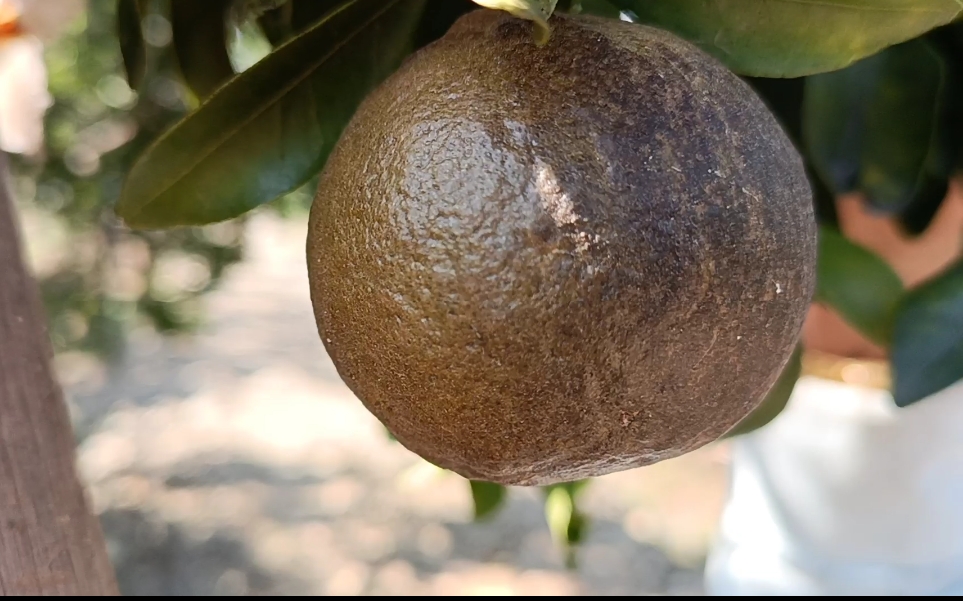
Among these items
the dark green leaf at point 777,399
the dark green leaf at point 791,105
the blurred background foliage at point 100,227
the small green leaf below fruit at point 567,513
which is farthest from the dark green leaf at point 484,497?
the blurred background foliage at point 100,227

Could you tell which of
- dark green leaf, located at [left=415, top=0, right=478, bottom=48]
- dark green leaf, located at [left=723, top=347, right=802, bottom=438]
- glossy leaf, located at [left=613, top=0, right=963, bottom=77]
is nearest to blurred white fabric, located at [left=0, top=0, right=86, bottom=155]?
dark green leaf, located at [left=415, top=0, right=478, bottom=48]

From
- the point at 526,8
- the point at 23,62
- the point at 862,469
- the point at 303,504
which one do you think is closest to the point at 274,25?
the point at 23,62

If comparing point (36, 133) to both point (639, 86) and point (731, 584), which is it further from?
point (731, 584)

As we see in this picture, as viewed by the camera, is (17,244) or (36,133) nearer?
(17,244)

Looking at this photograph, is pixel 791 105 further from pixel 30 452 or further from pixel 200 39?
pixel 30 452

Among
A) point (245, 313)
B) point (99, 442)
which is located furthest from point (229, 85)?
point (245, 313)
